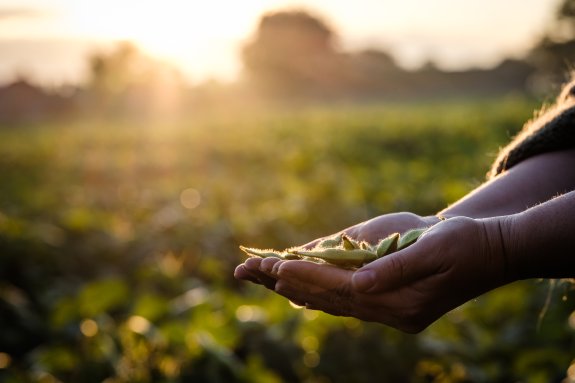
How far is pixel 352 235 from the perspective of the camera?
195cm

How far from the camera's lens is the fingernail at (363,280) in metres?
1.49

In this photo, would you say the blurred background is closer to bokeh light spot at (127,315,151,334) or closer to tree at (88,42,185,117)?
bokeh light spot at (127,315,151,334)

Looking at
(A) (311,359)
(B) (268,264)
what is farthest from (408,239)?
(A) (311,359)

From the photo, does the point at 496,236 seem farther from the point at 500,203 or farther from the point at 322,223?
the point at 322,223

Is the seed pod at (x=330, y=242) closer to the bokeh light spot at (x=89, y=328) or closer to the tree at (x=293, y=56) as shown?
the bokeh light spot at (x=89, y=328)

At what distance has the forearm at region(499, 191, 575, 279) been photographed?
153 centimetres

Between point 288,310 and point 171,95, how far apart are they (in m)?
37.5

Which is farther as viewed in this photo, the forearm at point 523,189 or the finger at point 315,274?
the forearm at point 523,189

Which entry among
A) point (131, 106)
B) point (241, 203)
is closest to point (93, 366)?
point (241, 203)

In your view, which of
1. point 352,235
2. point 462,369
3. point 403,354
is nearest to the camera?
point 352,235

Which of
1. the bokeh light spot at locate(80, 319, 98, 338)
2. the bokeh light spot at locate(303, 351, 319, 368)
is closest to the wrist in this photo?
the bokeh light spot at locate(303, 351, 319, 368)

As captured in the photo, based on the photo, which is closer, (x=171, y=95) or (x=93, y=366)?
(x=93, y=366)

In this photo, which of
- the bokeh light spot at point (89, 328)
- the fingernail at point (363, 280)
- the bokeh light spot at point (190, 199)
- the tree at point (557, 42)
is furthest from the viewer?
the tree at point (557, 42)

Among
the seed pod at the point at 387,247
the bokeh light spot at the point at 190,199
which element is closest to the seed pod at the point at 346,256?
the seed pod at the point at 387,247
